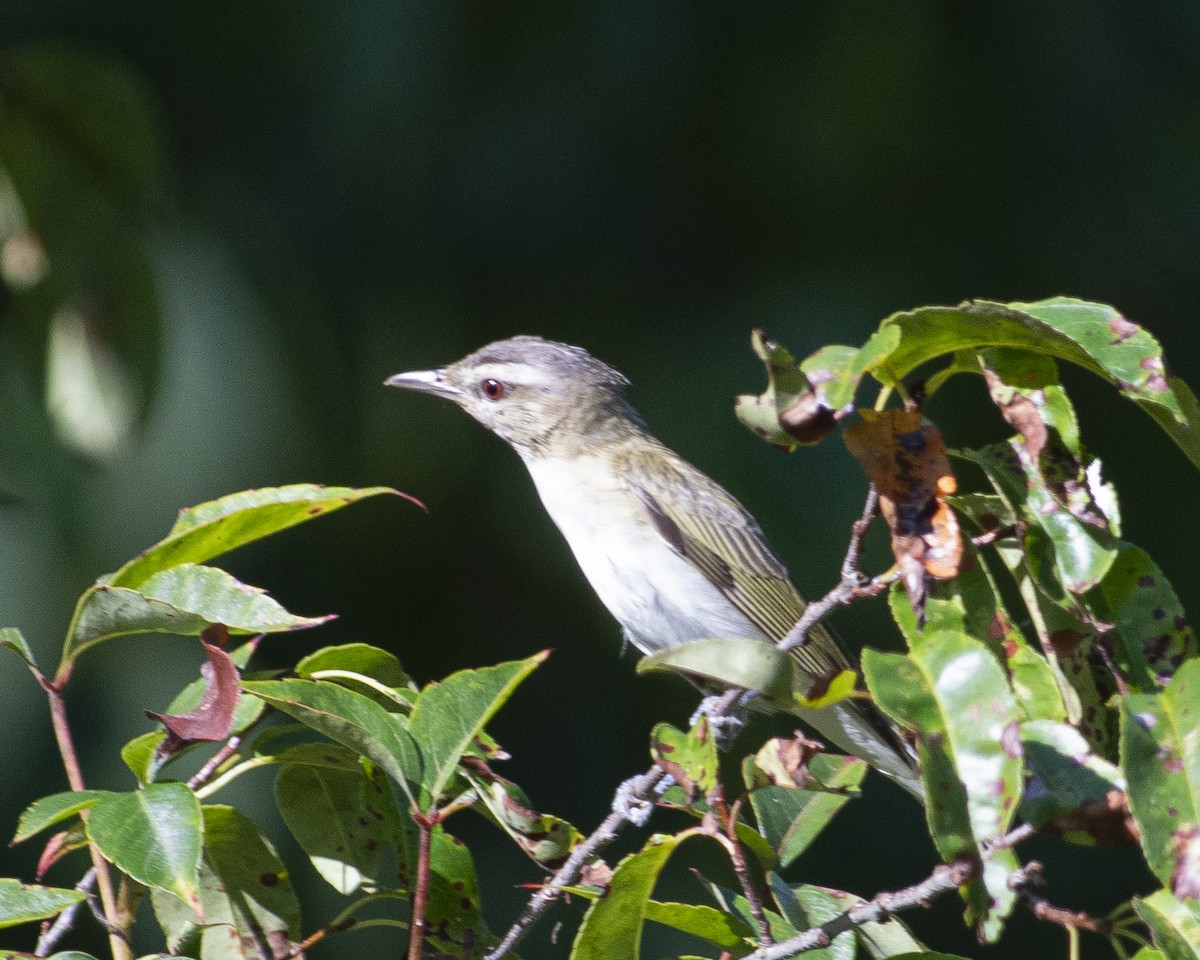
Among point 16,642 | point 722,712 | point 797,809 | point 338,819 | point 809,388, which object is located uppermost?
point 809,388

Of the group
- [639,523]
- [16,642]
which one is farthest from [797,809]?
[639,523]

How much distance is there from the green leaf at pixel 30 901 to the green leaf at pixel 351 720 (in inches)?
10.3

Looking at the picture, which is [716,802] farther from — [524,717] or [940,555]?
[524,717]

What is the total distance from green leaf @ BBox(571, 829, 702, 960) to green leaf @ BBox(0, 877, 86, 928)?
47 cm

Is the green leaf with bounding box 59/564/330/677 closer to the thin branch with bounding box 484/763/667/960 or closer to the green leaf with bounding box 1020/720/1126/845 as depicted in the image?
the thin branch with bounding box 484/763/667/960

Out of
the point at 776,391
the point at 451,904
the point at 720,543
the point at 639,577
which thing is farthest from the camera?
the point at 720,543

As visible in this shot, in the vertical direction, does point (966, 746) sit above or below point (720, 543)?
above

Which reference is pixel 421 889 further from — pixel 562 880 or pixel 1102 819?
pixel 1102 819

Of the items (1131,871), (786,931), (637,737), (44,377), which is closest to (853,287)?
(637,737)

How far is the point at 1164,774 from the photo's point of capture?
41.1 inches

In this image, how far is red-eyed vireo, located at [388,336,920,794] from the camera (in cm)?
271

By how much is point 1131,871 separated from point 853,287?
229 centimetres

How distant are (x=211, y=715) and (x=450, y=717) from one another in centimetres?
22

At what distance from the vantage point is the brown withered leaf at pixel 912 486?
4.01ft
